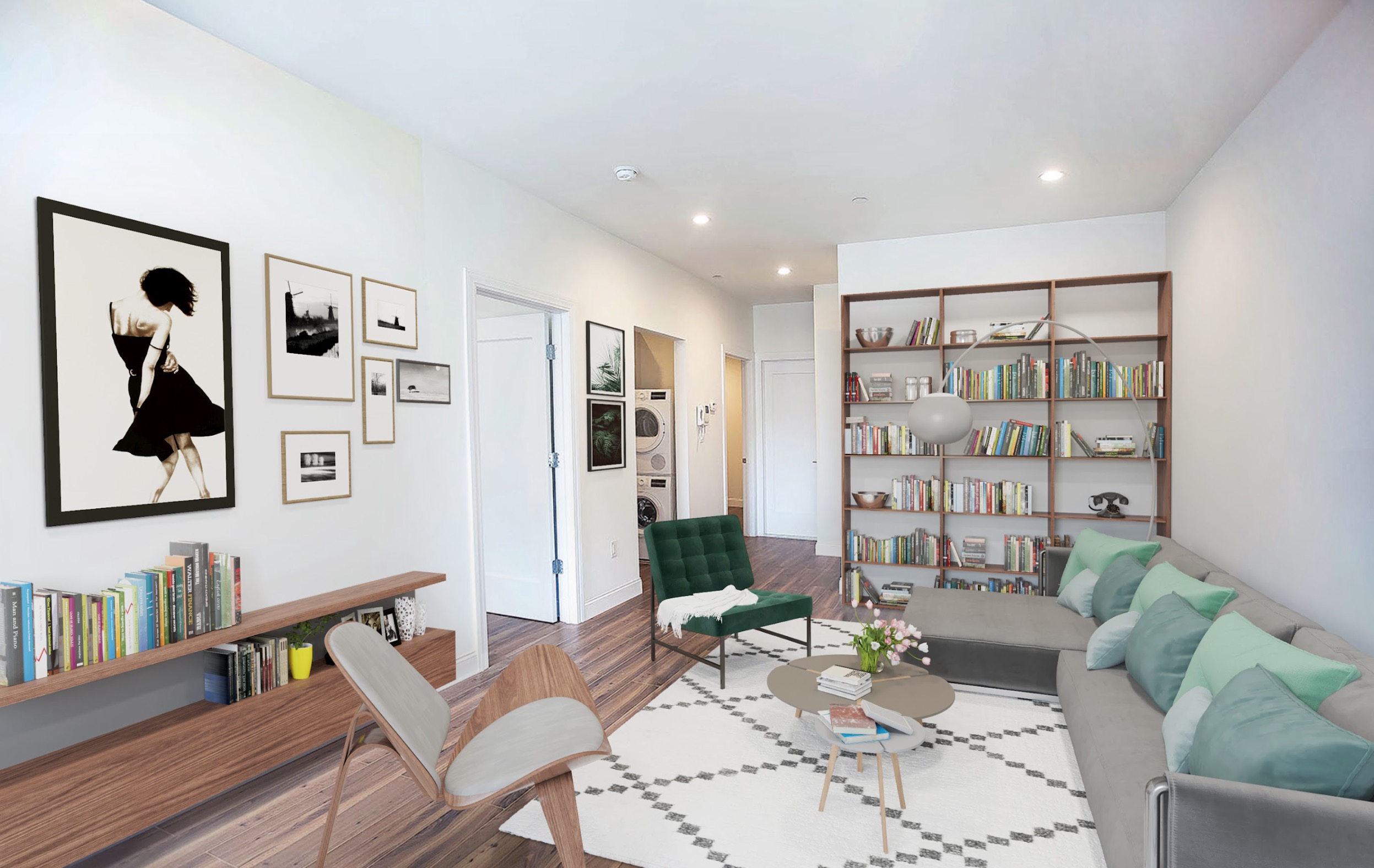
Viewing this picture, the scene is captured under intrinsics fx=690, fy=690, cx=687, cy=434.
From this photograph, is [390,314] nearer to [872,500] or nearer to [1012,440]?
[872,500]

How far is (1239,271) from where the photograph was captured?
3381 millimetres

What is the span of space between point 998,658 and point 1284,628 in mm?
1259

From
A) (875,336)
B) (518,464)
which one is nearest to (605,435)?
(518,464)

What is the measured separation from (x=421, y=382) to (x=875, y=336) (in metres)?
3.36

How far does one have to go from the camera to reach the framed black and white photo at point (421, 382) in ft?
11.4

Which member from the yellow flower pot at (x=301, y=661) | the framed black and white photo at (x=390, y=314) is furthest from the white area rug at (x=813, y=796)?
the framed black and white photo at (x=390, y=314)

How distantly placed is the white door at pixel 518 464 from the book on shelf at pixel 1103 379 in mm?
3589

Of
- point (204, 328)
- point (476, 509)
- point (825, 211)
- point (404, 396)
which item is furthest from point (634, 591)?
point (204, 328)

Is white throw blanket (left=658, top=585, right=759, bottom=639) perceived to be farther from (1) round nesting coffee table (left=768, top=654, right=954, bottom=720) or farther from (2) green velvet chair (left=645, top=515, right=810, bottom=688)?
(1) round nesting coffee table (left=768, top=654, right=954, bottom=720)

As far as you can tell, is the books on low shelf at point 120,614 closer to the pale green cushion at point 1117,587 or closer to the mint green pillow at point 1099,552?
the pale green cushion at point 1117,587

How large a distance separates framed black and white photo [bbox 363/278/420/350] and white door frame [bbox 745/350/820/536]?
17.3 feet

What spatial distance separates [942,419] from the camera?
152 inches

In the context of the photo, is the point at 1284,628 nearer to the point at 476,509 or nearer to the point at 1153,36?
the point at 1153,36

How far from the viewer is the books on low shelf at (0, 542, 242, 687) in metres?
1.97
